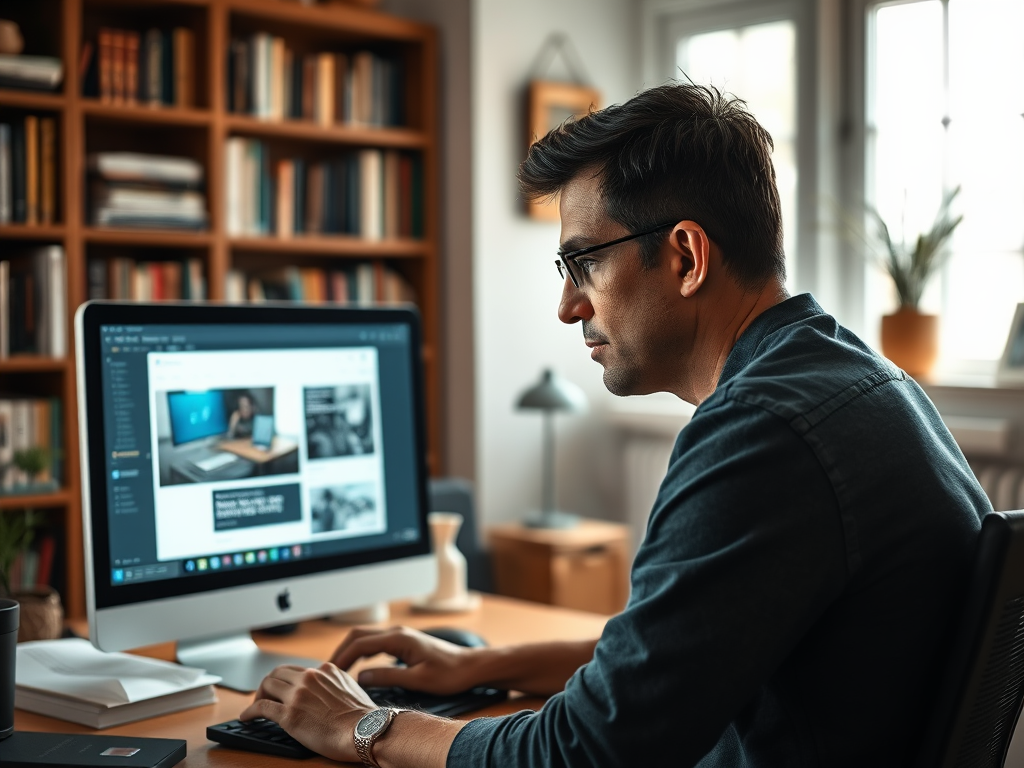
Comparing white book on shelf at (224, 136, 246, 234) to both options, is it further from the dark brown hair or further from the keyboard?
the dark brown hair

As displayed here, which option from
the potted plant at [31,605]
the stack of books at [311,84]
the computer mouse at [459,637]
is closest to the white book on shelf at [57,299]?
the stack of books at [311,84]

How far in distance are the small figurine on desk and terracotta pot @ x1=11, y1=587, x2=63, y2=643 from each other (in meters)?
0.62

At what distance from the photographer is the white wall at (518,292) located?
3834mm

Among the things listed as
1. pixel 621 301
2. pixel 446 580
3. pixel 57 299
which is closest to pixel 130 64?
pixel 57 299

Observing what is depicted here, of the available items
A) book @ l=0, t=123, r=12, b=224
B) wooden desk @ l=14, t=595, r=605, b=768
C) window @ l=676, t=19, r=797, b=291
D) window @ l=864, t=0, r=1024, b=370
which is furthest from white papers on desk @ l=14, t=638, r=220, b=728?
window @ l=676, t=19, r=797, b=291

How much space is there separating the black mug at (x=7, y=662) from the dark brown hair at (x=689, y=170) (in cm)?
80

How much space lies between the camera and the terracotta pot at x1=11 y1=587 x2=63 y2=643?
1.70 meters

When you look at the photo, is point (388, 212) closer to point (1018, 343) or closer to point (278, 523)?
point (1018, 343)

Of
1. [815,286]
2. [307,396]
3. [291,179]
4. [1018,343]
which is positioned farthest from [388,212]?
[307,396]

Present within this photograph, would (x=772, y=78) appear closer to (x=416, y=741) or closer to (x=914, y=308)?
(x=914, y=308)

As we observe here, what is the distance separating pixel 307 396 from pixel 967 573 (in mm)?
950

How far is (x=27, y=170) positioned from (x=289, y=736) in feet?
7.73

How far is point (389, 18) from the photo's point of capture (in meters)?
3.81

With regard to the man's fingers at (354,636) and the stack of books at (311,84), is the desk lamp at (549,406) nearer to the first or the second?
the stack of books at (311,84)
